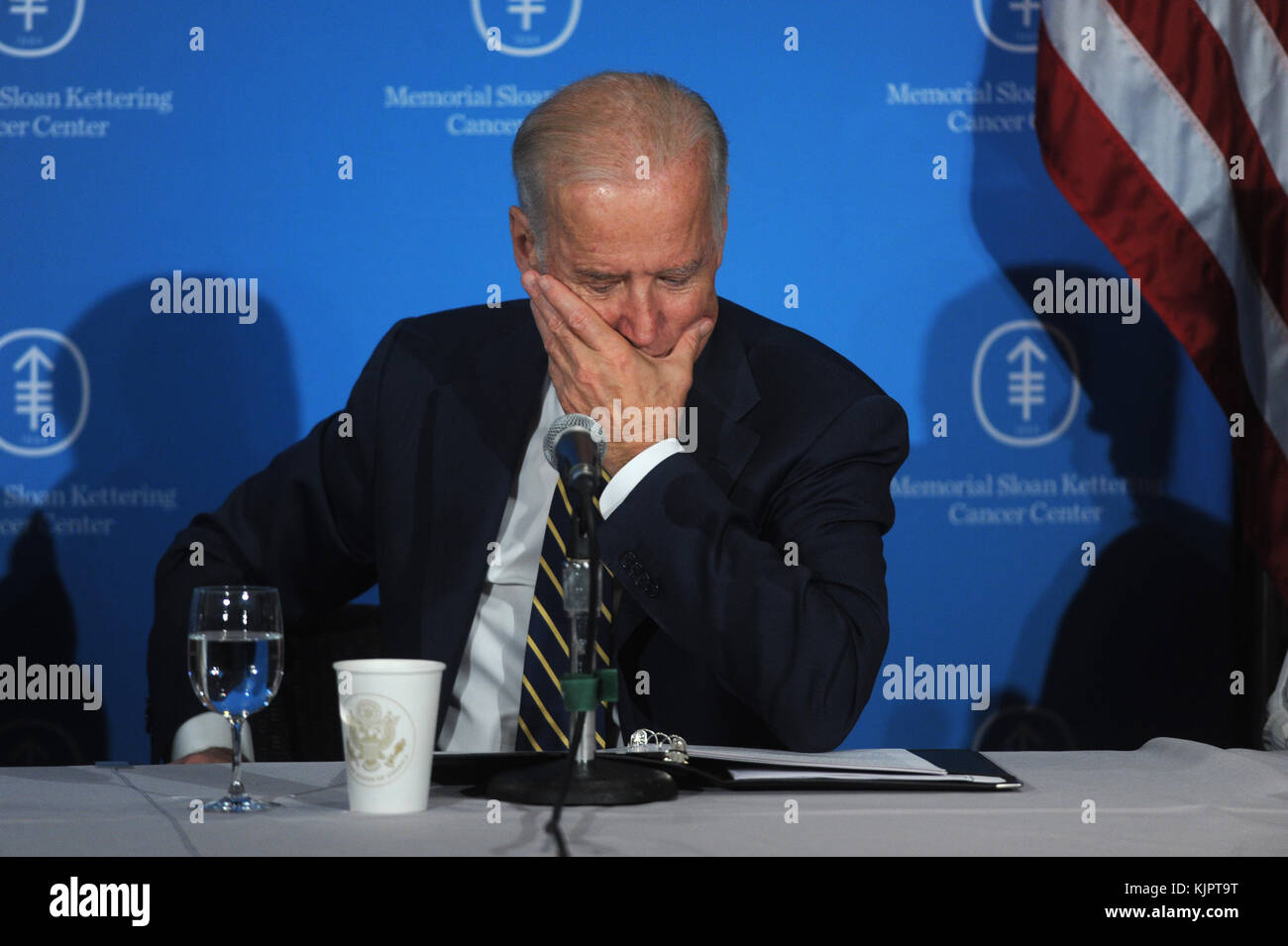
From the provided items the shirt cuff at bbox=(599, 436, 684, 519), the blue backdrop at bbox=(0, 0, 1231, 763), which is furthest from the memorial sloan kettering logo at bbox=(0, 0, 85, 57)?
the shirt cuff at bbox=(599, 436, 684, 519)

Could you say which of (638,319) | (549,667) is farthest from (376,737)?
(638,319)

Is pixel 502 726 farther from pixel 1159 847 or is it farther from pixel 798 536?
pixel 1159 847

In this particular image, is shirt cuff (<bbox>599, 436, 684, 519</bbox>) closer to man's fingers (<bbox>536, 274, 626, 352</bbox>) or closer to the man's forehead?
man's fingers (<bbox>536, 274, 626, 352</bbox>)

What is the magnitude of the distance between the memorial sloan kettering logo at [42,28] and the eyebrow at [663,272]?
71.4 inches

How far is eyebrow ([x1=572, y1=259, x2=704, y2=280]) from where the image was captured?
2.21m

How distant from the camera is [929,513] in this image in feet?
10.8

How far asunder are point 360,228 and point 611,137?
1.23 metres

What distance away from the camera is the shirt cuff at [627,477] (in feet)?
5.85

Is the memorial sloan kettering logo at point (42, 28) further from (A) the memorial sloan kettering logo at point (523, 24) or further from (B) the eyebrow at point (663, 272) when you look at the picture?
(B) the eyebrow at point (663, 272)

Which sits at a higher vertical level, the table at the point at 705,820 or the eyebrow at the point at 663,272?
the eyebrow at the point at 663,272

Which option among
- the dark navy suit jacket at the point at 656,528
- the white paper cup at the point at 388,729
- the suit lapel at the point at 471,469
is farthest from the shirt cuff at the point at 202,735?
the white paper cup at the point at 388,729

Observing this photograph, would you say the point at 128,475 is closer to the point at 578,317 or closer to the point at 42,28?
the point at 42,28

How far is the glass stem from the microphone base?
0.24 meters
